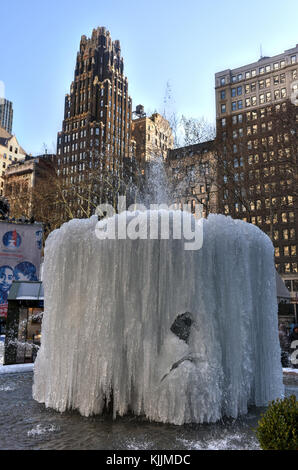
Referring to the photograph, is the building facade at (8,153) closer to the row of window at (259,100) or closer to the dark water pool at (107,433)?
the row of window at (259,100)

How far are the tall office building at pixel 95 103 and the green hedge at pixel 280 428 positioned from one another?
264ft

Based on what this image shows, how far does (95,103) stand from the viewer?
103 metres

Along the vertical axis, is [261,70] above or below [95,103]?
below

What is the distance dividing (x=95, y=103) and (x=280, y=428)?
10704 centimetres

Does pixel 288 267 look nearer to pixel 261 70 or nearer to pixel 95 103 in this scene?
pixel 261 70

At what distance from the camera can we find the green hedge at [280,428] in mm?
3832

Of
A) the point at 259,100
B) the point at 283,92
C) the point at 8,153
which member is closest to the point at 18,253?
the point at 283,92

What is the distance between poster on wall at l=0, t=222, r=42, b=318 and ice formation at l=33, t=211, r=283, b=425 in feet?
40.5

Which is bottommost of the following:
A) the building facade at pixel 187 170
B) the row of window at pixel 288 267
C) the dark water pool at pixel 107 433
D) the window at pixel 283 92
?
the dark water pool at pixel 107 433

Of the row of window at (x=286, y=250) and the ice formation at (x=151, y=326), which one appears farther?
the row of window at (x=286, y=250)

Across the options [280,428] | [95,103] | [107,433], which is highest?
[95,103]

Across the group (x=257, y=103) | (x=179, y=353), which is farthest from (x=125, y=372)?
(x=257, y=103)

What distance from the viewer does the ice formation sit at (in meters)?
6.84

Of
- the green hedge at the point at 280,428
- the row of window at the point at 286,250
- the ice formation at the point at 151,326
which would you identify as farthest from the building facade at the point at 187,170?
the row of window at the point at 286,250
